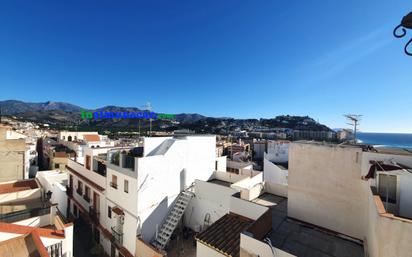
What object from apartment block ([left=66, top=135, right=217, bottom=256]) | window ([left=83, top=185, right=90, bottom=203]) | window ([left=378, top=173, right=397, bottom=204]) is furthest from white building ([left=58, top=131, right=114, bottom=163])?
window ([left=378, top=173, right=397, bottom=204])

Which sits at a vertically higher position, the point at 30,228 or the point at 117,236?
the point at 30,228

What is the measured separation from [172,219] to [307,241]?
339 inches

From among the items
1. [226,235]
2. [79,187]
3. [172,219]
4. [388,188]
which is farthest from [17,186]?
[388,188]

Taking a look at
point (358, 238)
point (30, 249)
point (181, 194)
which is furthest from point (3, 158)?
point (358, 238)

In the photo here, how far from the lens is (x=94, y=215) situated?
1644 centimetres

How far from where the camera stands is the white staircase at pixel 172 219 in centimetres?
1268

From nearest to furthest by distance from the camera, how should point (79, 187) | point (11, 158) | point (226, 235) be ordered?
point (226, 235)
point (79, 187)
point (11, 158)

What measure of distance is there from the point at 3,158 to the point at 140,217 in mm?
19917

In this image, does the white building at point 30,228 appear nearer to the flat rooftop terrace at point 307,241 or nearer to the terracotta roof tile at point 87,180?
the terracotta roof tile at point 87,180

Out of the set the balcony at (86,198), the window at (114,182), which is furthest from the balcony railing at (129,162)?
the balcony at (86,198)

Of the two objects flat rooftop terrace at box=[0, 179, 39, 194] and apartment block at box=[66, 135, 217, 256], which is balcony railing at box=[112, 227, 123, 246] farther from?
flat rooftop terrace at box=[0, 179, 39, 194]

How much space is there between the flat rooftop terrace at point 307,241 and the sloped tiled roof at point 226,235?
138 centimetres

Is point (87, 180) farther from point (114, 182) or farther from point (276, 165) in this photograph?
point (276, 165)

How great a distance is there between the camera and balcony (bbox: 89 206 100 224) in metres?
16.0
